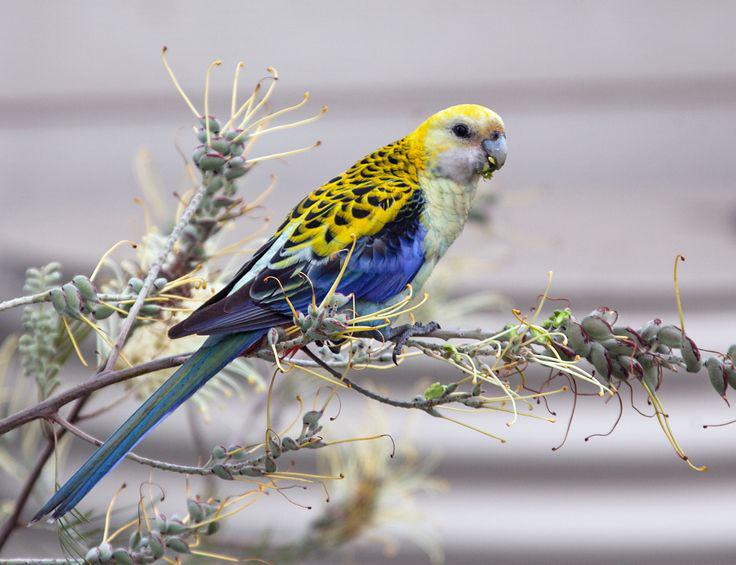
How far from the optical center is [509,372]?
56 cm

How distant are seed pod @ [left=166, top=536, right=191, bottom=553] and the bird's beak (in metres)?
0.48

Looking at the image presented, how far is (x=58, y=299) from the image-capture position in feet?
1.76

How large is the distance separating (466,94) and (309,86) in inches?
17.0

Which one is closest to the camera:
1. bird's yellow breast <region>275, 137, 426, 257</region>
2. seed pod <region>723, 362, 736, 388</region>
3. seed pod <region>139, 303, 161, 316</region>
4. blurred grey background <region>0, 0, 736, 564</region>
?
seed pod <region>723, 362, 736, 388</region>

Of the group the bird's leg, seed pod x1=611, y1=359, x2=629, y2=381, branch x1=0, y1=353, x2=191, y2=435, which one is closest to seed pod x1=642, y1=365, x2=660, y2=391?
seed pod x1=611, y1=359, x2=629, y2=381

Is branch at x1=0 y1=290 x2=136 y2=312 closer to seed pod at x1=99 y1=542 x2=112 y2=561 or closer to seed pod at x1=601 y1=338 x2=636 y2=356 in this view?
seed pod at x1=99 y1=542 x2=112 y2=561

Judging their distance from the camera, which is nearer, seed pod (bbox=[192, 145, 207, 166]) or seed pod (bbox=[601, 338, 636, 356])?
seed pod (bbox=[601, 338, 636, 356])

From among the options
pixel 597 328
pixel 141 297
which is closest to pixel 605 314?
pixel 597 328

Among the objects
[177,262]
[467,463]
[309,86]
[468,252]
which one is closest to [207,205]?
[177,262]

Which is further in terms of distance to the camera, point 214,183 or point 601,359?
point 214,183

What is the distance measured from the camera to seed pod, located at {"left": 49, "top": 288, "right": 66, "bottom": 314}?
536 mm

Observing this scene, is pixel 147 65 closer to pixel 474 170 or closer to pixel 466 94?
pixel 466 94

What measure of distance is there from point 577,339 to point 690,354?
0.06 meters

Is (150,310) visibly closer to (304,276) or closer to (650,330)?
(304,276)
